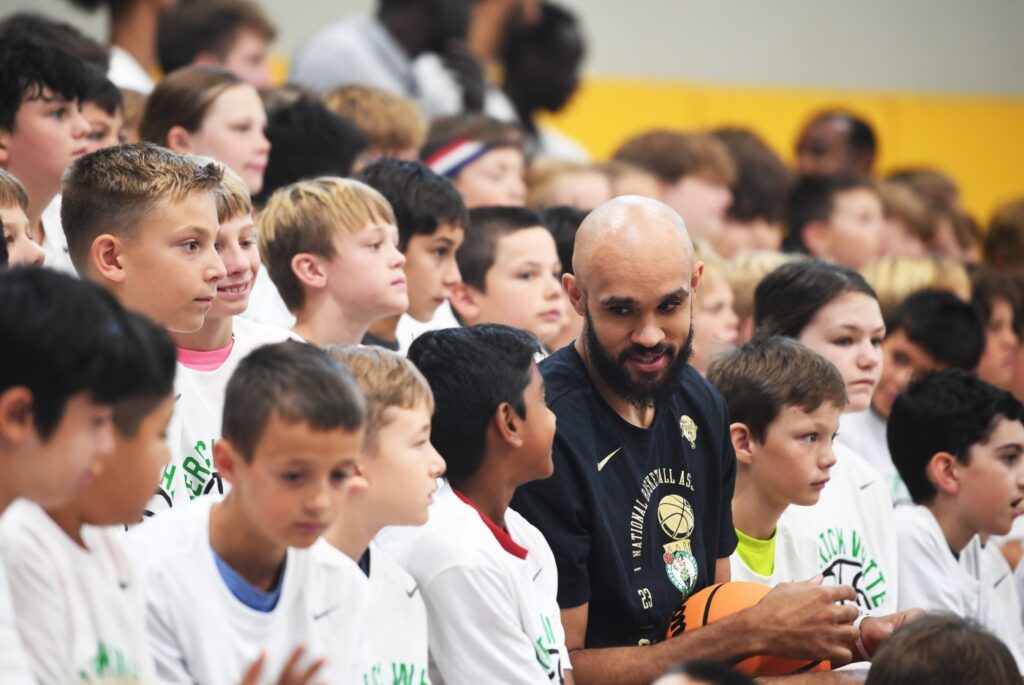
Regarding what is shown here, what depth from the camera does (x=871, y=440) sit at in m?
5.22

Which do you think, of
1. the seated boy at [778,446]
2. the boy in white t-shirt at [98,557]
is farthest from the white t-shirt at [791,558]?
the boy in white t-shirt at [98,557]

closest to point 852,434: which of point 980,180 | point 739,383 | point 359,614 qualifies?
point 739,383

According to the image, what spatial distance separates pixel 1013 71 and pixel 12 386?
1022cm

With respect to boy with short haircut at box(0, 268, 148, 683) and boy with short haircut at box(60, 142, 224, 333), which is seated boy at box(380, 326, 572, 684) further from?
boy with short haircut at box(0, 268, 148, 683)

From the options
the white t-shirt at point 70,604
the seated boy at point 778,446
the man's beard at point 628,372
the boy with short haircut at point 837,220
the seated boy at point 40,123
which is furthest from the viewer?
the boy with short haircut at point 837,220

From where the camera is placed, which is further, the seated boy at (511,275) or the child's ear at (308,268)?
the seated boy at (511,275)

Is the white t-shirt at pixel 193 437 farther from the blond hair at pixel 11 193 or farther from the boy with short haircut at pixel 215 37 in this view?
the boy with short haircut at pixel 215 37

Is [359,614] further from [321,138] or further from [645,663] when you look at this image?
[321,138]

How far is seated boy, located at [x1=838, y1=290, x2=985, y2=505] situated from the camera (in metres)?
5.29

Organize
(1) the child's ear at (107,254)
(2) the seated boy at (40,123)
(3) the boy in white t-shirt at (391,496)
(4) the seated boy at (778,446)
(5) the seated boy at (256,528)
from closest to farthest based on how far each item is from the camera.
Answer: (5) the seated boy at (256,528)
(3) the boy in white t-shirt at (391,496)
(1) the child's ear at (107,254)
(4) the seated boy at (778,446)
(2) the seated boy at (40,123)

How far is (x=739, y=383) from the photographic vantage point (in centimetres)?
410

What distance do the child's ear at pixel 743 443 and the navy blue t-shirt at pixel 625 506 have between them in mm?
351

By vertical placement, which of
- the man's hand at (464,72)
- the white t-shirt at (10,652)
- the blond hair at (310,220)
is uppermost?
the man's hand at (464,72)

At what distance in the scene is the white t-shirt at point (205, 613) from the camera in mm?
2541
